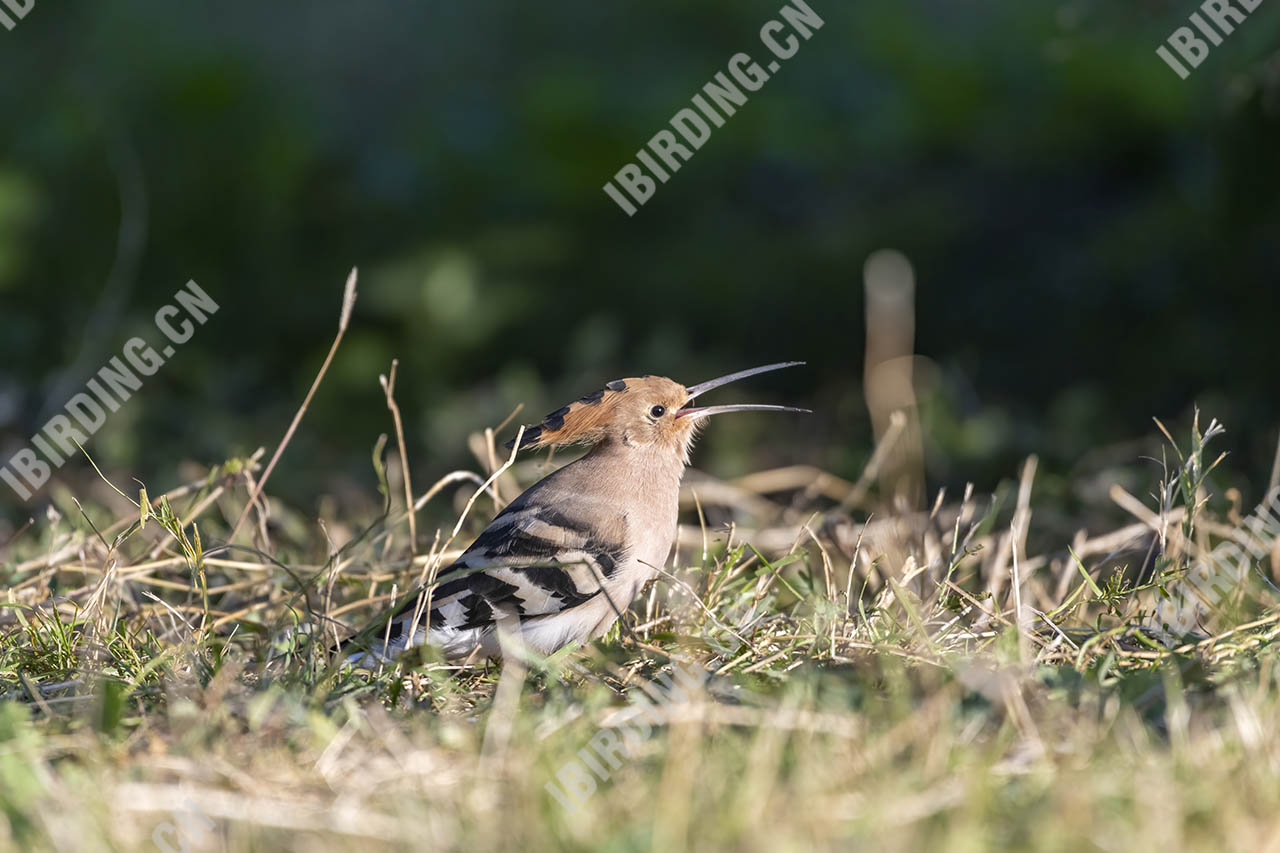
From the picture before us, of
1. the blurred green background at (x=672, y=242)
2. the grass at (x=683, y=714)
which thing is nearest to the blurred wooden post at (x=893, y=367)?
the blurred green background at (x=672, y=242)

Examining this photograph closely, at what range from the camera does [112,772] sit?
6.98ft

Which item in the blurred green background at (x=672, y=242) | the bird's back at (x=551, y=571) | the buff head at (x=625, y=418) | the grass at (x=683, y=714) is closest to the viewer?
the grass at (x=683, y=714)

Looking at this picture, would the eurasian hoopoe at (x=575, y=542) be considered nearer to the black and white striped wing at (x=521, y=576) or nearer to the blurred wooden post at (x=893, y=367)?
the black and white striped wing at (x=521, y=576)

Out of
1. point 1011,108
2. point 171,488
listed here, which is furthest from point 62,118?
point 1011,108

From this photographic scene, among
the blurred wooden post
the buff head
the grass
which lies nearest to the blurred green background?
the blurred wooden post

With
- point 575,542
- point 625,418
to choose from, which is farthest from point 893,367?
point 575,542

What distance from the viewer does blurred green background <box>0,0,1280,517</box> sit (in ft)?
17.3

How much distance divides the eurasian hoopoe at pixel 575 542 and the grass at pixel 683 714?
0.27 feet

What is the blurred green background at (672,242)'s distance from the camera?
5266 mm

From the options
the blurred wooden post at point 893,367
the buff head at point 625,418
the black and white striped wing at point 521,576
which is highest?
the blurred wooden post at point 893,367

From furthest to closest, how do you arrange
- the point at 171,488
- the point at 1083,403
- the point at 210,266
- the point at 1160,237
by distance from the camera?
the point at 210,266 < the point at 1160,237 < the point at 1083,403 < the point at 171,488

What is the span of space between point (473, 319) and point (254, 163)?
1638 millimetres

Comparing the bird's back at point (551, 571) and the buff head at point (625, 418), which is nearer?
the bird's back at point (551, 571)

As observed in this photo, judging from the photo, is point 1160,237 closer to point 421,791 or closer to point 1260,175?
point 1260,175
